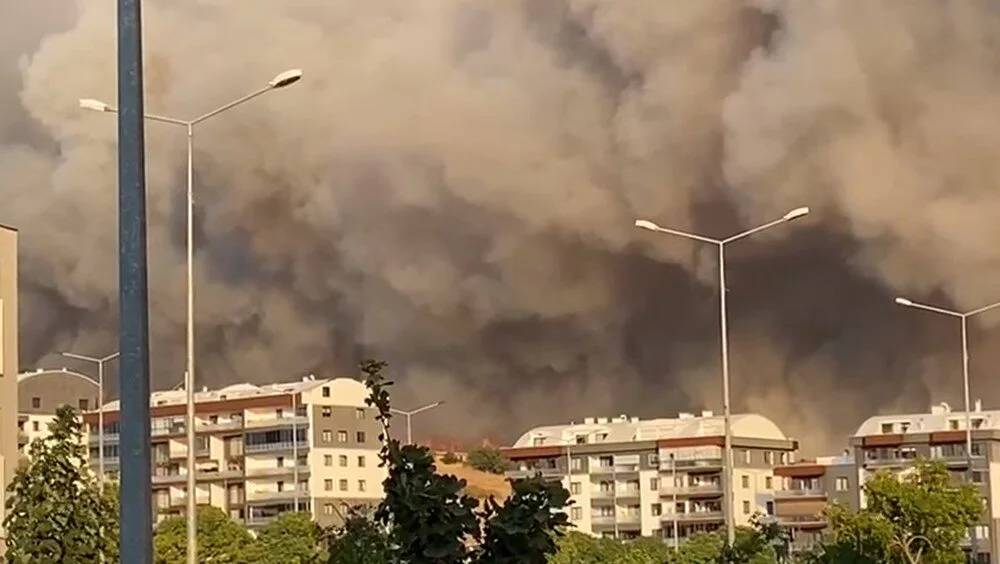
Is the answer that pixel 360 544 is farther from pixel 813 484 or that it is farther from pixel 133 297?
pixel 813 484

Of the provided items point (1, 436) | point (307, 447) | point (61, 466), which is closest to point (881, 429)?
point (307, 447)

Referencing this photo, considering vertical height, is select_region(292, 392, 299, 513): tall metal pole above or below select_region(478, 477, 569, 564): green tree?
above

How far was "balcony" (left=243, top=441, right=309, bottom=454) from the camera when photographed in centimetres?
8144

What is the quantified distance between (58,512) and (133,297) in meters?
14.9

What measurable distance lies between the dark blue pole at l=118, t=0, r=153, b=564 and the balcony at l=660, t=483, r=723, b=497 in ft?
275

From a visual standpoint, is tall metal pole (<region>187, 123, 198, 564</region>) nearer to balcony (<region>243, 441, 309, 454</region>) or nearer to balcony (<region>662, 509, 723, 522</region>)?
balcony (<region>243, 441, 309, 454</region>)

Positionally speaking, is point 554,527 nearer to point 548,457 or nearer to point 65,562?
point 65,562

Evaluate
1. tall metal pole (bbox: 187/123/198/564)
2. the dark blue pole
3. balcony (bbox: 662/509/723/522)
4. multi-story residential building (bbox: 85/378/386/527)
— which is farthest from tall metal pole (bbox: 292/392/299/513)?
the dark blue pole

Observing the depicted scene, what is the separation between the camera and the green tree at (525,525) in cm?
866

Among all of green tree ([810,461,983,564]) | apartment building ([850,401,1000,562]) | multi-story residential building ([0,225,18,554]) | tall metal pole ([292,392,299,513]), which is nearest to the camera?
green tree ([810,461,983,564])

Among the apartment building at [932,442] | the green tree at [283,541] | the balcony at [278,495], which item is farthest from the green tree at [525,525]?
the balcony at [278,495]

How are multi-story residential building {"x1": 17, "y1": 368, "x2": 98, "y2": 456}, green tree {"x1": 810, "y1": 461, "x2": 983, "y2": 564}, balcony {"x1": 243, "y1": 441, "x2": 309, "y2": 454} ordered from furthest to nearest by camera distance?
multi-story residential building {"x1": 17, "y1": 368, "x2": 98, "y2": 456}
balcony {"x1": 243, "y1": 441, "x2": 309, "y2": 454}
green tree {"x1": 810, "y1": 461, "x2": 983, "y2": 564}

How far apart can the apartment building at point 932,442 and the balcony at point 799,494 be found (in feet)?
6.80

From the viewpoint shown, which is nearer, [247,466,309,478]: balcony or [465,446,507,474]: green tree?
[465,446,507,474]: green tree
